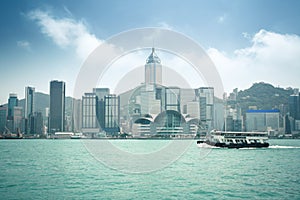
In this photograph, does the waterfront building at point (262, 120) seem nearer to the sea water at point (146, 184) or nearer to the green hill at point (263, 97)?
the green hill at point (263, 97)

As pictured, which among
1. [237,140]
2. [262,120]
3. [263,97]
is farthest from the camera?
[263,97]

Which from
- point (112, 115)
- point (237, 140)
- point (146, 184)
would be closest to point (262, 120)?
point (112, 115)

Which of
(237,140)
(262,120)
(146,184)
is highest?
(262,120)

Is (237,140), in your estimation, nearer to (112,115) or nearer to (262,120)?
(112,115)

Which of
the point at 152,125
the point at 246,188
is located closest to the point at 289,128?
the point at 152,125

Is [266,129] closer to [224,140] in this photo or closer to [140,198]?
[224,140]

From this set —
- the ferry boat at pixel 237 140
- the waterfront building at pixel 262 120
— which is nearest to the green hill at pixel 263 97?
the waterfront building at pixel 262 120
